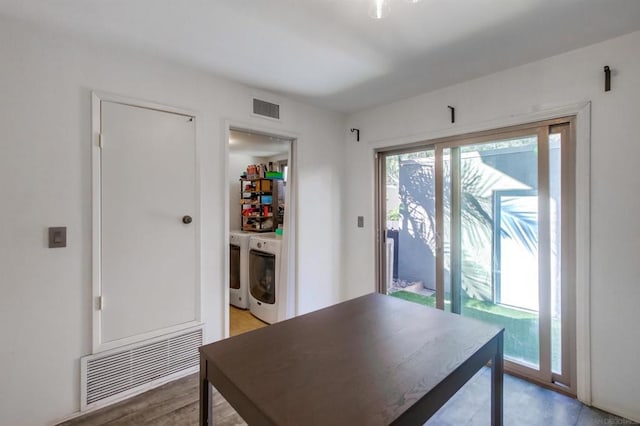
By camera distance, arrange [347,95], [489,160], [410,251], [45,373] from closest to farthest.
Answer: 1. [45,373]
2. [489,160]
3. [347,95]
4. [410,251]

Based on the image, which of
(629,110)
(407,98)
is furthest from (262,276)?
(629,110)

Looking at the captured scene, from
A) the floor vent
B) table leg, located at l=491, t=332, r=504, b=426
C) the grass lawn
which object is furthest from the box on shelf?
table leg, located at l=491, t=332, r=504, b=426

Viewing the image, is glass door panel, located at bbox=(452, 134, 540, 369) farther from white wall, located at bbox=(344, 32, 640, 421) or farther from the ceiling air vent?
the ceiling air vent

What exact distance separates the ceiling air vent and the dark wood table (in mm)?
1931

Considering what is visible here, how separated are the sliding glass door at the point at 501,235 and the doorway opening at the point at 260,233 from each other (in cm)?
121

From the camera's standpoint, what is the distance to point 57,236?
183 cm

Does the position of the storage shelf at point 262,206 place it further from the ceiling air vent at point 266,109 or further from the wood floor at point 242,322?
the ceiling air vent at point 266,109

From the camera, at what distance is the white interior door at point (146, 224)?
2.00 m

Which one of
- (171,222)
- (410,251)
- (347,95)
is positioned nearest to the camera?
(171,222)

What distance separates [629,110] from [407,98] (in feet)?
5.26

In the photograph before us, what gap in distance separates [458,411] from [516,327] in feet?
2.96

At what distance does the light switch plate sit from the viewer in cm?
182

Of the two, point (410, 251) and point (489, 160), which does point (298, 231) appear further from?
point (489, 160)

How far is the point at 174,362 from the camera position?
7.47ft
